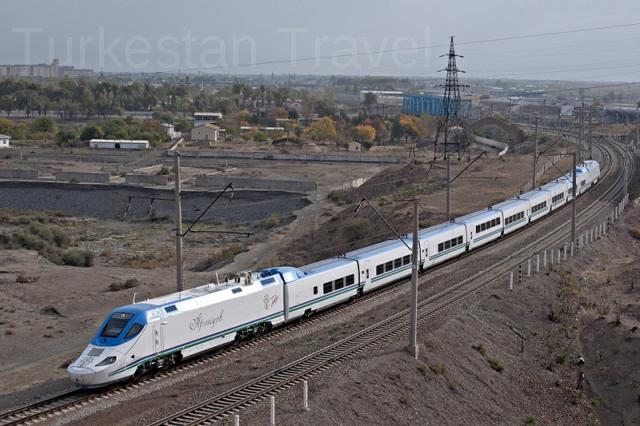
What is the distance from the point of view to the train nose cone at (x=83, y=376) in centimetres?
2039

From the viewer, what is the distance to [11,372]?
2367 centimetres

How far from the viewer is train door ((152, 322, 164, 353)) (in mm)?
21750

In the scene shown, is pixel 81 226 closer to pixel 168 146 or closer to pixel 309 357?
pixel 309 357

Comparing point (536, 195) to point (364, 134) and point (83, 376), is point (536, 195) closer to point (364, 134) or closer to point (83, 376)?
point (83, 376)

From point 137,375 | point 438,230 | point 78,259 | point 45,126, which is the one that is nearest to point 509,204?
point 438,230

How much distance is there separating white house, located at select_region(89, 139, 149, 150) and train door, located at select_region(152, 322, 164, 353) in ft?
399

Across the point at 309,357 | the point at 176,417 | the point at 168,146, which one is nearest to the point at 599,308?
the point at 309,357

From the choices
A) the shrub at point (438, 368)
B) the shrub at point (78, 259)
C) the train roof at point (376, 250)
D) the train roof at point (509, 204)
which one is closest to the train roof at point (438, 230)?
the train roof at point (376, 250)

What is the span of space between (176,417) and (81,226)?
5963cm

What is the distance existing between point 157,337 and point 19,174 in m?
88.9

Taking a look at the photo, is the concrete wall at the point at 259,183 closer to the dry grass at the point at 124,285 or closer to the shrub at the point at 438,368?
the dry grass at the point at 124,285

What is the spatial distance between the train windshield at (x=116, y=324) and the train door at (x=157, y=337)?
29.2 inches

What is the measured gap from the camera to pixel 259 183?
9288cm

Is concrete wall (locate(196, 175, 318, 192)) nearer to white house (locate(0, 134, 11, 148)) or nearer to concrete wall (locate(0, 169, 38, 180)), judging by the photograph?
concrete wall (locate(0, 169, 38, 180))
